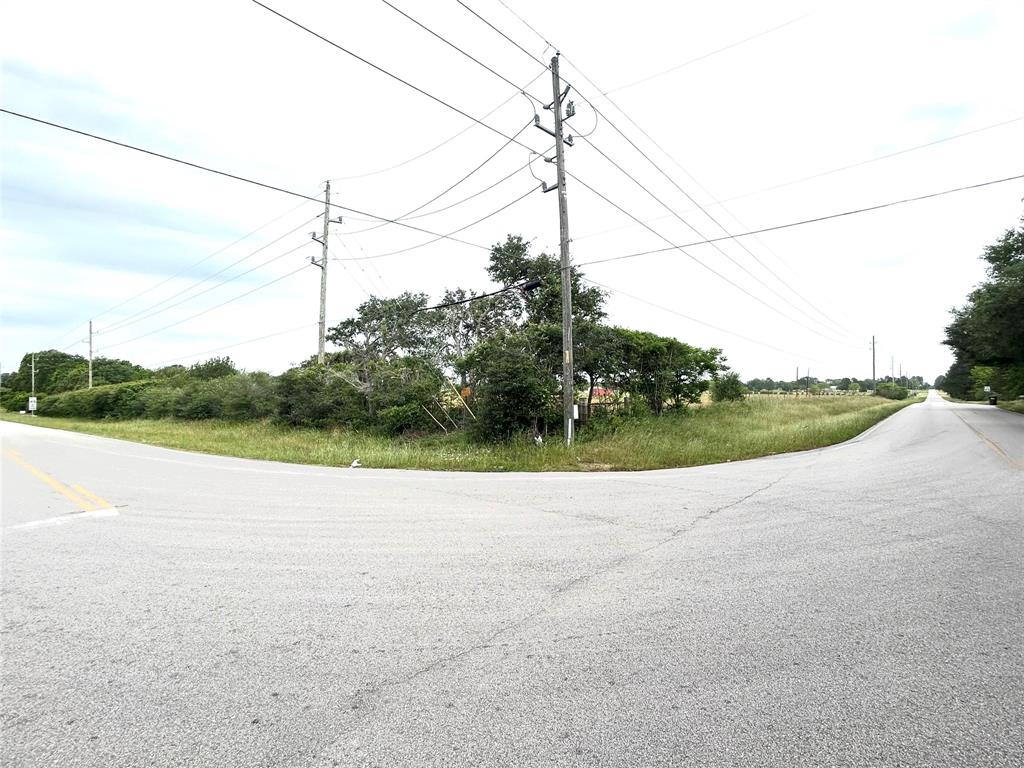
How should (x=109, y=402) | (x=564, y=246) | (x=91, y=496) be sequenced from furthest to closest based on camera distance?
(x=109, y=402) → (x=564, y=246) → (x=91, y=496)

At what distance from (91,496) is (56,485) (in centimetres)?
213

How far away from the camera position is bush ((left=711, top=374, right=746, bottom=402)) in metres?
30.5

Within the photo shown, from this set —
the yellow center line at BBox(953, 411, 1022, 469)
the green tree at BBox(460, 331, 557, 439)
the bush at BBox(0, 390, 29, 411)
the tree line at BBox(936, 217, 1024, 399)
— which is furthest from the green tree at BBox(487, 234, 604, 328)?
the bush at BBox(0, 390, 29, 411)

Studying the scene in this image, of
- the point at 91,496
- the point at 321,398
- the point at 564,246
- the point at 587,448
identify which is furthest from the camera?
the point at 321,398

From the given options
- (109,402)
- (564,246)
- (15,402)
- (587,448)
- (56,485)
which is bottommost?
(56,485)

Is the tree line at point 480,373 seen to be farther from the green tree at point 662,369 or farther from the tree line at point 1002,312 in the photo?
the tree line at point 1002,312

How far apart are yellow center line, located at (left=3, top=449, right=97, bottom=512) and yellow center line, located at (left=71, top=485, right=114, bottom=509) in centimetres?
9

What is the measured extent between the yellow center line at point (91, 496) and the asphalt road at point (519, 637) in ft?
2.54

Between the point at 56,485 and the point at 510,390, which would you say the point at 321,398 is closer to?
the point at 510,390

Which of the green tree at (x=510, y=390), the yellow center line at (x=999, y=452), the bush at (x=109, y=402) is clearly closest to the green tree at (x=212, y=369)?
the bush at (x=109, y=402)

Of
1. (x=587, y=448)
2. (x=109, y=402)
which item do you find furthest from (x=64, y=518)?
(x=109, y=402)

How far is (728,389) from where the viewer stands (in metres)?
30.8

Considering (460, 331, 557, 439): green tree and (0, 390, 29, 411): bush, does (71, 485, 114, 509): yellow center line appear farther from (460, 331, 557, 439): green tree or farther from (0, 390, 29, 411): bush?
(0, 390, 29, 411): bush

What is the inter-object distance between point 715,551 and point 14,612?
5.46 meters
